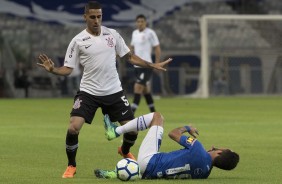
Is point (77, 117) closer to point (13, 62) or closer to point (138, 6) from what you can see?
point (13, 62)

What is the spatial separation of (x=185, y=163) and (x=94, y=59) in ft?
7.75

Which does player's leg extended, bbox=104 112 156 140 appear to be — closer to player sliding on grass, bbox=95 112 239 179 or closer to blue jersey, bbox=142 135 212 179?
player sliding on grass, bbox=95 112 239 179

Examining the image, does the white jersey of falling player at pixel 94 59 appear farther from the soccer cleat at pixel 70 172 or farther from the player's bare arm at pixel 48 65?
the soccer cleat at pixel 70 172

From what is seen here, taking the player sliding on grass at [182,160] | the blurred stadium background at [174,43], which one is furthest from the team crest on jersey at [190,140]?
the blurred stadium background at [174,43]

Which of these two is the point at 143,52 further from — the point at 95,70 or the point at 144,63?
the point at 95,70

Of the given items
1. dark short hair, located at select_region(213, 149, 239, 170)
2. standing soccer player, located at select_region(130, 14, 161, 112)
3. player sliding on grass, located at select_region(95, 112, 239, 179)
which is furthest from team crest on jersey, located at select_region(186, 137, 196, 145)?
standing soccer player, located at select_region(130, 14, 161, 112)

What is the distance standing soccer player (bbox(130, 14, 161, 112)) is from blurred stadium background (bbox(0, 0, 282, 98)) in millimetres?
12976

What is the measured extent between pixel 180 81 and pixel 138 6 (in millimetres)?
4896

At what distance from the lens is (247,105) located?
3256 centimetres

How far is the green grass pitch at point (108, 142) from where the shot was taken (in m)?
12.5

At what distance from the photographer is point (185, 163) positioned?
1141 cm

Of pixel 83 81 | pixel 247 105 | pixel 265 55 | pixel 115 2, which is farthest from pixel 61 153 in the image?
pixel 115 2

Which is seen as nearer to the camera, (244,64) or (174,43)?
(244,64)

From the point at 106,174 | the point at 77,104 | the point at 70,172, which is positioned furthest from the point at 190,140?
the point at 77,104
